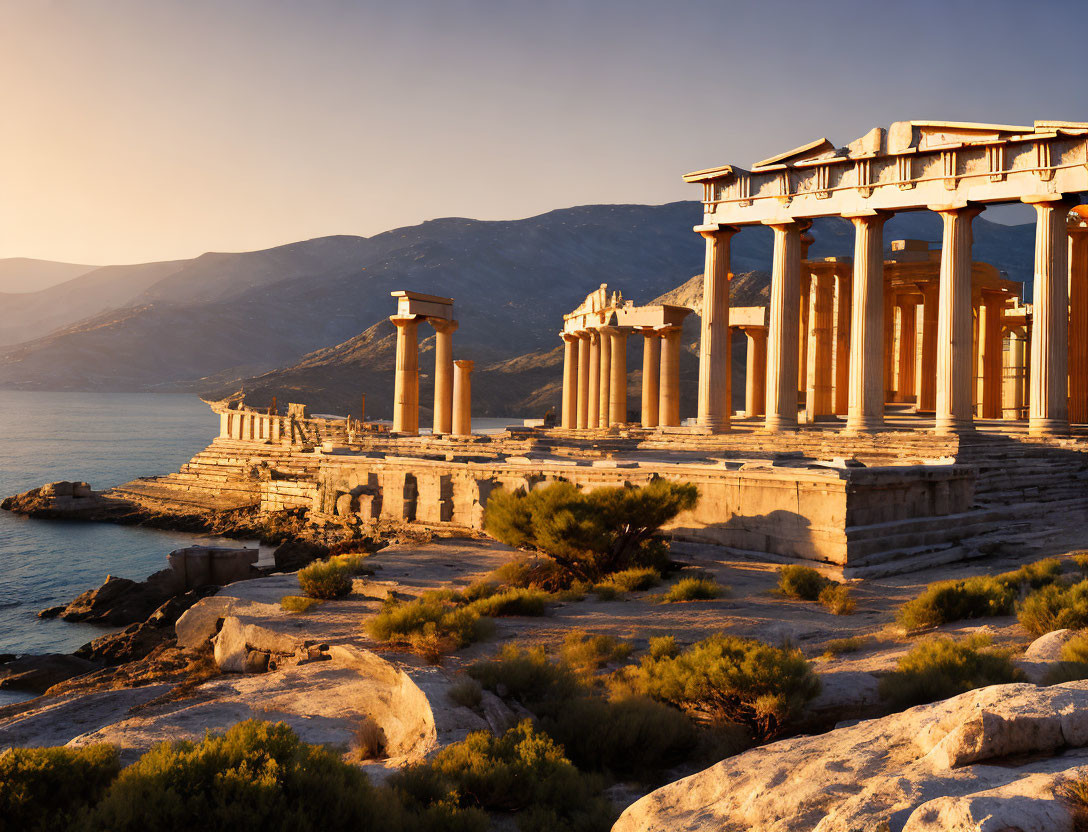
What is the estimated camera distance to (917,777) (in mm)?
5047

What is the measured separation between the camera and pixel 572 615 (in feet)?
44.4

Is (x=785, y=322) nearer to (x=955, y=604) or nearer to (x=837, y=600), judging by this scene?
(x=837, y=600)

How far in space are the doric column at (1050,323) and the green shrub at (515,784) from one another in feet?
78.4

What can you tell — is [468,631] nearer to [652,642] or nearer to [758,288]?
[652,642]

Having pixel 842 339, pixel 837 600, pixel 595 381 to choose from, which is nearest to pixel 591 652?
pixel 837 600

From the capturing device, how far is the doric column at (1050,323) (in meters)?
25.5

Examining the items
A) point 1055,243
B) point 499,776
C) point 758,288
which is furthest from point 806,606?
point 758,288

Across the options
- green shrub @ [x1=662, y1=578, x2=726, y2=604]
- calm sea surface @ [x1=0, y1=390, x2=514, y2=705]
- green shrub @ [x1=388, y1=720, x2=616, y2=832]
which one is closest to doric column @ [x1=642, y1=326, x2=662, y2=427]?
calm sea surface @ [x1=0, y1=390, x2=514, y2=705]

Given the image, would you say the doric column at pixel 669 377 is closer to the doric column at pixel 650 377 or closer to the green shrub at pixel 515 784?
the doric column at pixel 650 377

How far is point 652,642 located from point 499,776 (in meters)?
3.96

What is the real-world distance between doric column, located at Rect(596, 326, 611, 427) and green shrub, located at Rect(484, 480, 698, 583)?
→ 2870cm

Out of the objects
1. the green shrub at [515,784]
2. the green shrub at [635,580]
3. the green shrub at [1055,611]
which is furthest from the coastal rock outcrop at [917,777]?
the green shrub at [635,580]

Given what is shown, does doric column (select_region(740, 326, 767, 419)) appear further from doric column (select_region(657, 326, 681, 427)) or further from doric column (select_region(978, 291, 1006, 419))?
doric column (select_region(978, 291, 1006, 419))

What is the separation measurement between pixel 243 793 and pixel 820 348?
3339 centimetres
